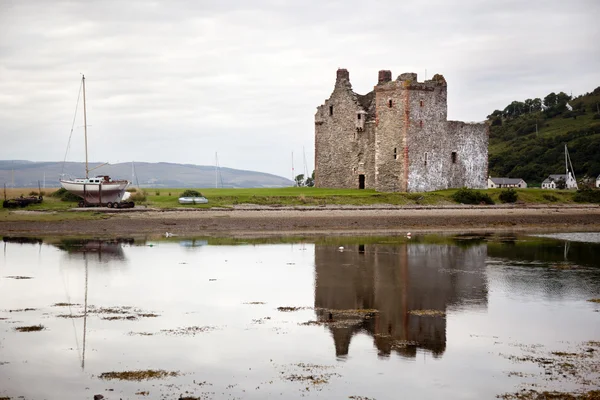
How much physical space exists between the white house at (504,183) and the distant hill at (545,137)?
6248 mm

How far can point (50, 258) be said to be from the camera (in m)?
29.1

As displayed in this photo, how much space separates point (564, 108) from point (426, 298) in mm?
124211

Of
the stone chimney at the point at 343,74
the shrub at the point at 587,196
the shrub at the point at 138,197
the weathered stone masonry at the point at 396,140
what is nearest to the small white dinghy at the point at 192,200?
the shrub at the point at 138,197

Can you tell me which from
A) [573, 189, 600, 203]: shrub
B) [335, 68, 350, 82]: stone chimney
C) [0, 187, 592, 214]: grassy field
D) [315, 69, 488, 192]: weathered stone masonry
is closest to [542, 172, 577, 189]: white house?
[573, 189, 600, 203]: shrub

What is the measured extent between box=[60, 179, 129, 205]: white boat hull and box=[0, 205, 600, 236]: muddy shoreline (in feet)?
8.39

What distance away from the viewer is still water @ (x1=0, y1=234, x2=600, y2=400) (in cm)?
1329

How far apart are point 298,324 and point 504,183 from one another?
71.3 meters

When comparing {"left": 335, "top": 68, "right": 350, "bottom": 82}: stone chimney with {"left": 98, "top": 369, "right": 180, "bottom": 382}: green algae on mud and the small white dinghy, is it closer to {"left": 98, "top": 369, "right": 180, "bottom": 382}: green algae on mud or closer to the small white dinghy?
the small white dinghy

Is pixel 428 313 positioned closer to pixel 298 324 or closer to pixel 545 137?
pixel 298 324

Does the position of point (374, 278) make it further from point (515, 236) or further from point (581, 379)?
point (515, 236)

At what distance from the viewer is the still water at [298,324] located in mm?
13289

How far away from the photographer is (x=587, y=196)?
190 ft

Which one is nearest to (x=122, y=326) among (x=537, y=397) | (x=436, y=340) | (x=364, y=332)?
(x=364, y=332)

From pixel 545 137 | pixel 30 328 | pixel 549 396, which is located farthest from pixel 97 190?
pixel 545 137
